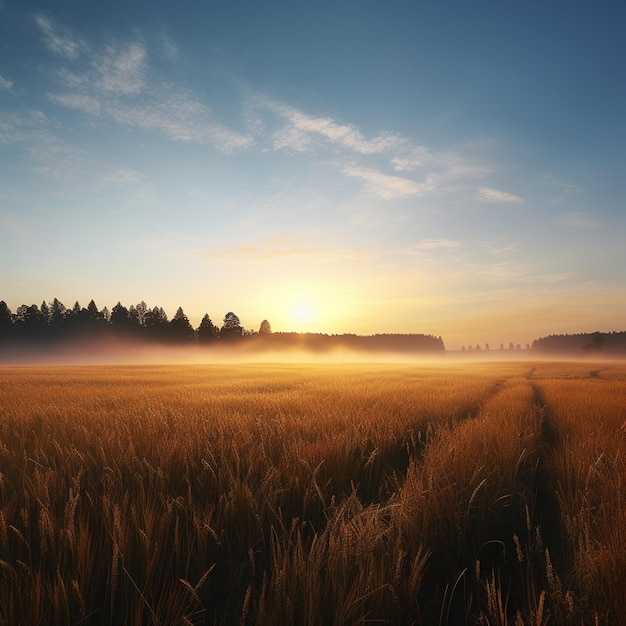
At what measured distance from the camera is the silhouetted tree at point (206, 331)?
99250 millimetres

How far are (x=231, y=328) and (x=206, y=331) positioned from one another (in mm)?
8928

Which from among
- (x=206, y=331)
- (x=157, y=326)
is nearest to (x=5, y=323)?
(x=157, y=326)

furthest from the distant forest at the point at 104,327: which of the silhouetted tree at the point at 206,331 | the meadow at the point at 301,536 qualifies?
the meadow at the point at 301,536

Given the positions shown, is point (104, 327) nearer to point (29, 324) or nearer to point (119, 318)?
point (119, 318)

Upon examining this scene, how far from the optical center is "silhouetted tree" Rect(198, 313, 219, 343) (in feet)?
326

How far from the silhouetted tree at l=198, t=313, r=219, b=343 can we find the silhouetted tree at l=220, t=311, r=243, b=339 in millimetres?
5811

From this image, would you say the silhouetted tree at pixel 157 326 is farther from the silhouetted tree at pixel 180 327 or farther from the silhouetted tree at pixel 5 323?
the silhouetted tree at pixel 5 323

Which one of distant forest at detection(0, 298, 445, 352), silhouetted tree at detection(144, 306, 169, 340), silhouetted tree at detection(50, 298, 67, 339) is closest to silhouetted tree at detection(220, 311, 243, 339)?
distant forest at detection(0, 298, 445, 352)

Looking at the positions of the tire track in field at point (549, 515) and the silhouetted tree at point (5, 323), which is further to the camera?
the silhouetted tree at point (5, 323)

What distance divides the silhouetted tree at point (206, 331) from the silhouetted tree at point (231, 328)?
581 cm

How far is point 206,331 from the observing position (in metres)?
100

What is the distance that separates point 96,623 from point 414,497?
6.22 feet

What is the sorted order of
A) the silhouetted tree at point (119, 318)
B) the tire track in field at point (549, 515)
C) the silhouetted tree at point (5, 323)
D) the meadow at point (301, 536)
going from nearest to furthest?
the meadow at point (301, 536) → the tire track in field at point (549, 515) → the silhouetted tree at point (5, 323) → the silhouetted tree at point (119, 318)

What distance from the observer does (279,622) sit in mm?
1494
